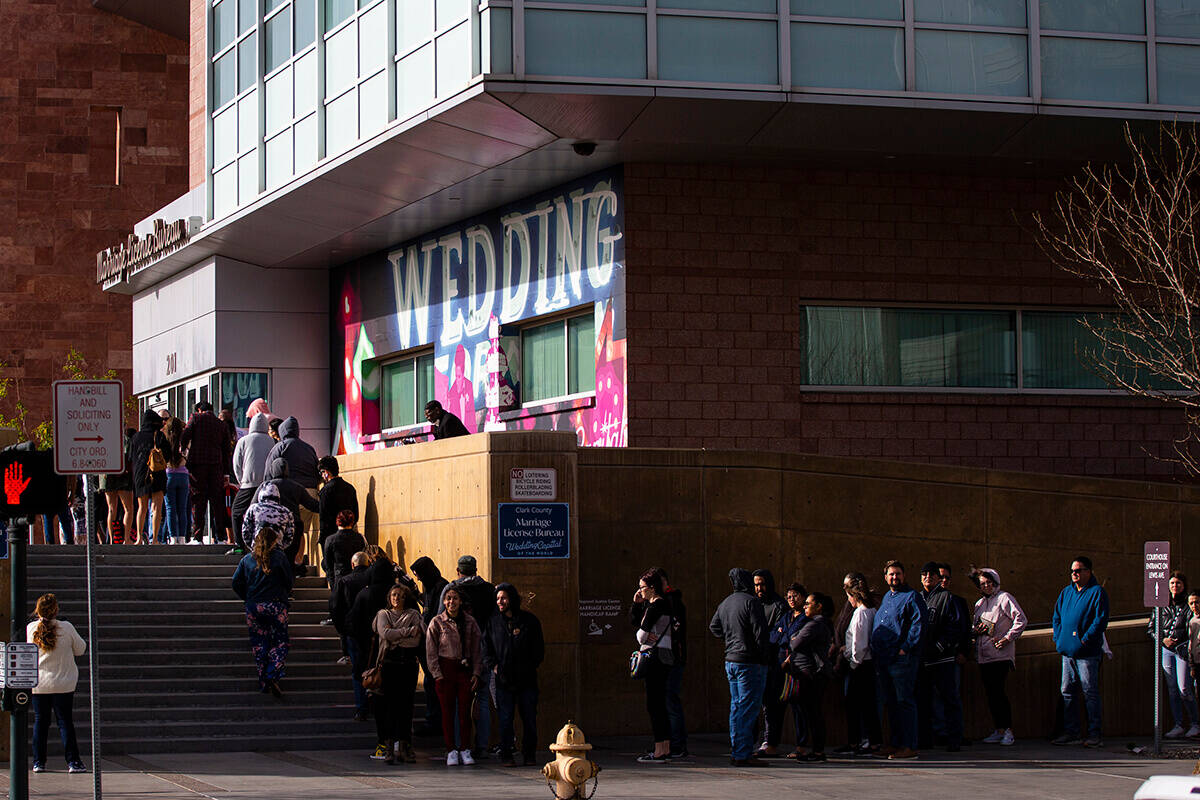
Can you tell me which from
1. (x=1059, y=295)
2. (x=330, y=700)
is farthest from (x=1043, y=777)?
(x=1059, y=295)

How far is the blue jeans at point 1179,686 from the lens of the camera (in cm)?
1825

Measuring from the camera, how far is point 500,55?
20375 millimetres

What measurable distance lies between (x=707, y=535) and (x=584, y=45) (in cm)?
606

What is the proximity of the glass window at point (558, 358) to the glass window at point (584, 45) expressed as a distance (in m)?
4.41

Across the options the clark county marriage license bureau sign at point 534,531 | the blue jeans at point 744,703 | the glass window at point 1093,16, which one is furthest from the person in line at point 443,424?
the glass window at point 1093,16

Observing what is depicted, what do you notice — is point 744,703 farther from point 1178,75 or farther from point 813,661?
point 1178,75

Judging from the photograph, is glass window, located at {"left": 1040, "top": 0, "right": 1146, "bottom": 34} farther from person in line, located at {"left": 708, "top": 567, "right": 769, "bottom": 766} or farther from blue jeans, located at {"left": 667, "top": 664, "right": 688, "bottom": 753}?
blue jeans, located at {"left": 667, "top": 664, "right": 688, "bottom": 753}

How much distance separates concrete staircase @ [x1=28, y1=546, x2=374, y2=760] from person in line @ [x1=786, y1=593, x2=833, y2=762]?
13.2ft

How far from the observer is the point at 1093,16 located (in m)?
22.1

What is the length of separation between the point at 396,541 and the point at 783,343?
6.09m

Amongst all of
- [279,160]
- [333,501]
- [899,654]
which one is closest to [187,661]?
[333,501]

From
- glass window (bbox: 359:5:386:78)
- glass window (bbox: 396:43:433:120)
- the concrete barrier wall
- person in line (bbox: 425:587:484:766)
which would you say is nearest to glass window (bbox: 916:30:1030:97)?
the concrete barrier wall

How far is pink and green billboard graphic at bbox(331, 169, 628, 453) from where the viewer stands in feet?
76.2

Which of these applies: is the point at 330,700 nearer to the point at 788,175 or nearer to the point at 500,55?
the point at 500,55
